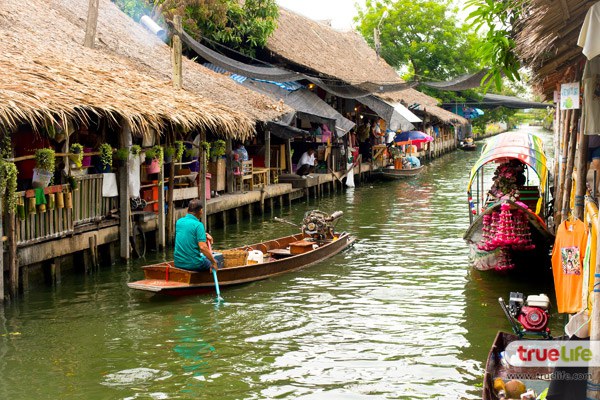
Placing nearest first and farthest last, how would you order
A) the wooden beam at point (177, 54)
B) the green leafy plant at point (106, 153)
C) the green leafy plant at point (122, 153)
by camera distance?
the green leafy plant at point (106, 153)
the green leafy plant at point (122, 153)
the wooden beam at point (177, 54)

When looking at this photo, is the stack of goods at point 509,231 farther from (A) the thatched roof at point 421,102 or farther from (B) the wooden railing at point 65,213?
(A) the thatched roof at point 421,102

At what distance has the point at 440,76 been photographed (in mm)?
57781

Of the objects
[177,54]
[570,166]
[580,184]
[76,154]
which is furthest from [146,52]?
Result: [580,184]

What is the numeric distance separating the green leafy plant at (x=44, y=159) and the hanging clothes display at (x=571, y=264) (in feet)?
23.8

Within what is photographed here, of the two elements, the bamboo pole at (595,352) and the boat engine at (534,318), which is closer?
the bamboo pole at (595,352)

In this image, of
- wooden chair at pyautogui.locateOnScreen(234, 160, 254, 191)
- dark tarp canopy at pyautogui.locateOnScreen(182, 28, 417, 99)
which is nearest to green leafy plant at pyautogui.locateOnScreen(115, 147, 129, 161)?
dark tarp canopy at pyautogui.locateOnScreen(182, 28, 417, 99)

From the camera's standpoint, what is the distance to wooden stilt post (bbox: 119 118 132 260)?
47.6ft

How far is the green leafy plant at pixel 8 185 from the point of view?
435 inches

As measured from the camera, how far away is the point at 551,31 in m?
8.39

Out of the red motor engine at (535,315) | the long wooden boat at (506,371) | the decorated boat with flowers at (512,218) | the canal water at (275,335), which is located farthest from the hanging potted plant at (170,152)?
the long wooden boat at (506,371)

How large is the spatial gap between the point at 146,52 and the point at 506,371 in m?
15.1

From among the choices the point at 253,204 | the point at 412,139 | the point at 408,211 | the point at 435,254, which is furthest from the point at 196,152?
the point at 412,139

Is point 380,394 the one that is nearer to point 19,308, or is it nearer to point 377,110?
point 19,308

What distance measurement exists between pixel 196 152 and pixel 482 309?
885 cm
